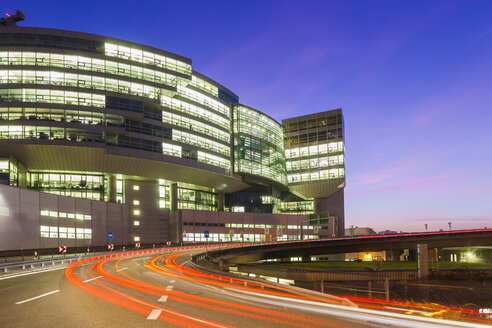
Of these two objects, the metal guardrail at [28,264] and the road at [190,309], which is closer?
the road at [190,309]

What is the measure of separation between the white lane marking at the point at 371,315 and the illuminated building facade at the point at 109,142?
44.7 m

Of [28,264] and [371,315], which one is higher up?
[371,315]

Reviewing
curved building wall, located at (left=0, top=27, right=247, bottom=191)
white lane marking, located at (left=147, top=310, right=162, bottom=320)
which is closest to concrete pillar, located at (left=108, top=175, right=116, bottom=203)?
curved building wall, located at (left=0, top=27, right=247, bottom=191)

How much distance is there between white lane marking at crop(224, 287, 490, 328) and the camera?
34.0 feet

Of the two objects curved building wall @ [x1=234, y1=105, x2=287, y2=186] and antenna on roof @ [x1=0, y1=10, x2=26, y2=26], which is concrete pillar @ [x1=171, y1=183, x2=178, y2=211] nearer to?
curved building wall @ [x1=234, y1=105, x2=287, y2=186]

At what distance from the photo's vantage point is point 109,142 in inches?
3056

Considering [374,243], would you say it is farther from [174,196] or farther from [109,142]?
[109,142]

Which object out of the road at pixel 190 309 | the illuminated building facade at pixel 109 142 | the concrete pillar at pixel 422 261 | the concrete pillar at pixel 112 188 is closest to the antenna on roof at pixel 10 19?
the illuminated building facade at pixel 109 142

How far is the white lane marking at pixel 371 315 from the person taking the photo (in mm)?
10375

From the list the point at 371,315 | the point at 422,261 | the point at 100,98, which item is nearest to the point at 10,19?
the point at 100,98

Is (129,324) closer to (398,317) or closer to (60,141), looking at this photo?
(398,317)

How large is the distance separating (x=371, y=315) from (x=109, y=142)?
7244 centimetres

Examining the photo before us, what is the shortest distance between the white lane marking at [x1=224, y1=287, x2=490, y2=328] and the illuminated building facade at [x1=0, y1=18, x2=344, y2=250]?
44.7 metres

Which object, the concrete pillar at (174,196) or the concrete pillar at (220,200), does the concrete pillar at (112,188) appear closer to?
the concrete pillar at (174,196)
